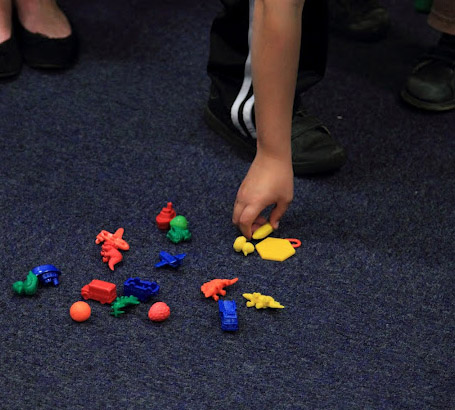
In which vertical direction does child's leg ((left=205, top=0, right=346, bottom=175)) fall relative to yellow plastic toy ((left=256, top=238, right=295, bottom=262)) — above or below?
above

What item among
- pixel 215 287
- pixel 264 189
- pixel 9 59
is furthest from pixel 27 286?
pixel 9 59

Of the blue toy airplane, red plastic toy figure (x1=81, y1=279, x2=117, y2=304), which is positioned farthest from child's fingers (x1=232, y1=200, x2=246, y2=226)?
red plastic toy figure (x1=81, y1=279, x2=117, y2=304)

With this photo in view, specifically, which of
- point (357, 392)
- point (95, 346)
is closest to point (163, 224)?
point (95, 346)

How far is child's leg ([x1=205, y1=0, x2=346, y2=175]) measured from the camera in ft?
3.83

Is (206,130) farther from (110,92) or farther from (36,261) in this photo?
(36,261)

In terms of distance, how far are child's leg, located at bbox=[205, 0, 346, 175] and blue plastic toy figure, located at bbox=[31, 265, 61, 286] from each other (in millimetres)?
438

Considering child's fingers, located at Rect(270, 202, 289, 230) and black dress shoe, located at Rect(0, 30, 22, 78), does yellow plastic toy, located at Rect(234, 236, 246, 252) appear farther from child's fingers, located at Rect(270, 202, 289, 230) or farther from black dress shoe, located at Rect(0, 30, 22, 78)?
black dress shoe, located at Rect(0, 30, 22, 78)

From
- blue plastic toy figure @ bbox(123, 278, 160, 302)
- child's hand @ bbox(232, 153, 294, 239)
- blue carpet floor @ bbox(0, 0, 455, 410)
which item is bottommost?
blue carpet floor @ bbox(0, 0, 455, 410)

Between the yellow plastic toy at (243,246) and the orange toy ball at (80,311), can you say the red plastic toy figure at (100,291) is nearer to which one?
the orange toy ball at (80,311)

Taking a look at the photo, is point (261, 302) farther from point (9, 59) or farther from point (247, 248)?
point (9, 59)

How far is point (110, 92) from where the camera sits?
138 centimetres

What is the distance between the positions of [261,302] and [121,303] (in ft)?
0.59

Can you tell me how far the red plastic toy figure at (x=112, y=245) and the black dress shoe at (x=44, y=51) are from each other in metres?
0.54

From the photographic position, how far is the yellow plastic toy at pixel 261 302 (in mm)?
907
